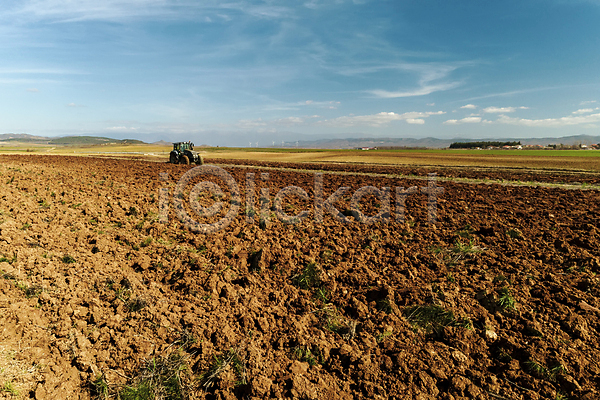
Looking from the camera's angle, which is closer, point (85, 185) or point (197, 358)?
point (197, 358)

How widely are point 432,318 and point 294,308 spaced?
8.02ft

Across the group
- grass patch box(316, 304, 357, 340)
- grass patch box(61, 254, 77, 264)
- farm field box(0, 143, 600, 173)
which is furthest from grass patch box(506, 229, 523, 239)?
farm field box(0, 143, 600, 173)

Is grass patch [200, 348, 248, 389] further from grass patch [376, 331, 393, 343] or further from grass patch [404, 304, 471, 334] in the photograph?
grass patch [404, 304, 471, 334]

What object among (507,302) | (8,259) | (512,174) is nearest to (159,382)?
(8,259)

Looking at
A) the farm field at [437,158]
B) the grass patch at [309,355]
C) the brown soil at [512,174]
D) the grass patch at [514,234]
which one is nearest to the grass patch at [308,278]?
the grass patch at [309,355]

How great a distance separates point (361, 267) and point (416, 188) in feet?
35.7

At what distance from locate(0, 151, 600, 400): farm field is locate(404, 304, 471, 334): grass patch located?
0.03 metres

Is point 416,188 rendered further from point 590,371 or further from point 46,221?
point 46,221

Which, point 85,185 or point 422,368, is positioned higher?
point 85,185

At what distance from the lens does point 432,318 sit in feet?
17.7

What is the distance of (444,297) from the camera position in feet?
19.3

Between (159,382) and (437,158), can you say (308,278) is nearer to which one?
(159,382)

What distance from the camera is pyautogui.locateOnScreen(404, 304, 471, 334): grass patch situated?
5.21m

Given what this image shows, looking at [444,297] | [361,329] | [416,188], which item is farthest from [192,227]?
[416,188]
